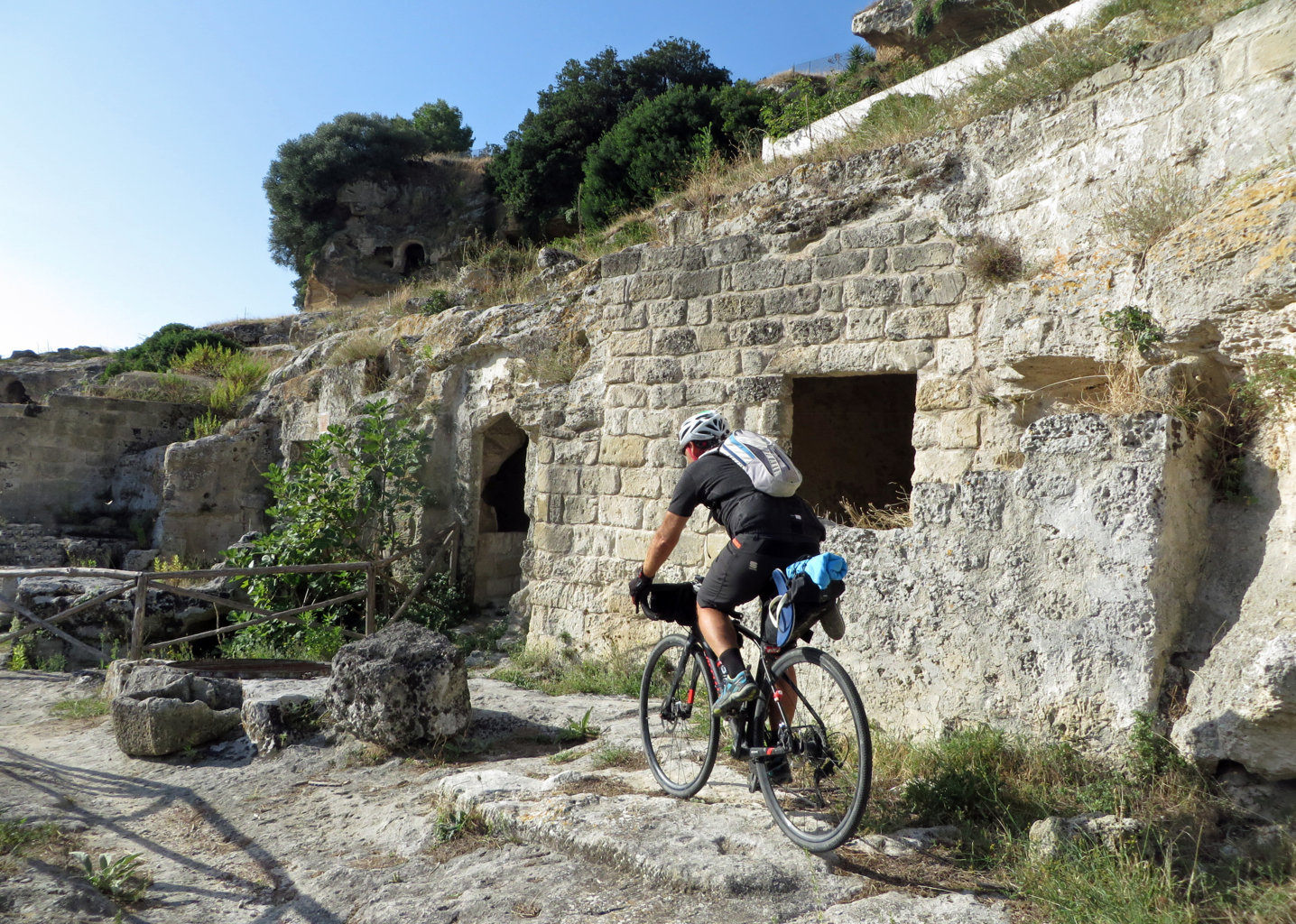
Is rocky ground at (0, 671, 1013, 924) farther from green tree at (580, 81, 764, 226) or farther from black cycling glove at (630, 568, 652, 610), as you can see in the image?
green tree at (580, 81, 764, 226)

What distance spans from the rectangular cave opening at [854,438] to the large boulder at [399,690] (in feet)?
14.8

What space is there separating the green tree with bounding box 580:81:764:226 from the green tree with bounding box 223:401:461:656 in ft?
28.4

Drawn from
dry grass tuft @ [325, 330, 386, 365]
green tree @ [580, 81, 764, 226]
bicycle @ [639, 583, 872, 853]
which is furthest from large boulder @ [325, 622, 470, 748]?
green tree @ [580, 81, 764, 226]

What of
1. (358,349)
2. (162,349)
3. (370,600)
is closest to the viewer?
(370,600)

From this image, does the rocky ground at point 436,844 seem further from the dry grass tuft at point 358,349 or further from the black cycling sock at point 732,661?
the dry grass tuft at point 358,349

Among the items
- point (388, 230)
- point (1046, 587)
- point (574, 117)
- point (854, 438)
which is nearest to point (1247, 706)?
point (1046, 587)

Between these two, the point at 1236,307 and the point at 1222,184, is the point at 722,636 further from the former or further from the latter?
the point at 1222,184

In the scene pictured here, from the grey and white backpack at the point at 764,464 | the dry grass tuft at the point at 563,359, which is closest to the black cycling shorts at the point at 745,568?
the grey and white backpack at the point at 764,464

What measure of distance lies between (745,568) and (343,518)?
6.10 metres

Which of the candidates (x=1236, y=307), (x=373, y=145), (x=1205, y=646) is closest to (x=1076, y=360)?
(x=1236, y=307)

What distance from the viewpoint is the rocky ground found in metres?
2.78

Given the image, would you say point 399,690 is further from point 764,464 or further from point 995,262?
point 995,262

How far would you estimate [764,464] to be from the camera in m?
3.43

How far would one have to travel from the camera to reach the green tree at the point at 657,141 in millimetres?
16359
